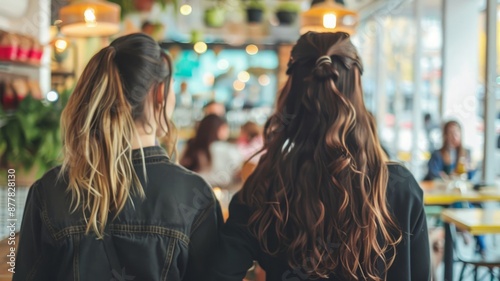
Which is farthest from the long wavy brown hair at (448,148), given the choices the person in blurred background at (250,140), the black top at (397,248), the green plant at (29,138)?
the black top at (397,248)

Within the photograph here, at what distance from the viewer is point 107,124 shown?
1.82 metres

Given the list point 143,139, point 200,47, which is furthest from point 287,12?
point 143,139

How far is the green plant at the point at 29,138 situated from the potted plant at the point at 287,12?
11.9ft

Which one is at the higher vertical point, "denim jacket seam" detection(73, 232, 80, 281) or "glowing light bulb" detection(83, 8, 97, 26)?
"glowing light bulb" detection(83, 8, 97, 26)

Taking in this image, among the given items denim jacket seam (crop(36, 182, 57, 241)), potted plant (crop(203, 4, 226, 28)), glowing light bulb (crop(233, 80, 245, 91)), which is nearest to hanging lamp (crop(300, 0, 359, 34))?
potted plant (crop(203, 4, 226, 28))

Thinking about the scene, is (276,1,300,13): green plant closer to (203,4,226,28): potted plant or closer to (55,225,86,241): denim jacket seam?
(203,4,226,28): potted plant

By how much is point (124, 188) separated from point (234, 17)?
6.45 metres

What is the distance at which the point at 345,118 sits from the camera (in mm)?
1788

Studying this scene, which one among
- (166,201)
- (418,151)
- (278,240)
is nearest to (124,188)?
(166,201)

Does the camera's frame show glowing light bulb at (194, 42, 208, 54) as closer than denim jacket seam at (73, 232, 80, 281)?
No

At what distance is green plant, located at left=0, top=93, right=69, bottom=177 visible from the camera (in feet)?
13.0

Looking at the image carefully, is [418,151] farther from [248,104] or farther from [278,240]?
[278,240]

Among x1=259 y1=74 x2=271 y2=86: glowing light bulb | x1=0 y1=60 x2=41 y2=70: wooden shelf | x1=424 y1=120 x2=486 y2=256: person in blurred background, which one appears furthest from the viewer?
x1=259 y1=74 x2=271 y2=86: glowing light bulb

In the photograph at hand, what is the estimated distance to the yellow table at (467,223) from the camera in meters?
3.27
